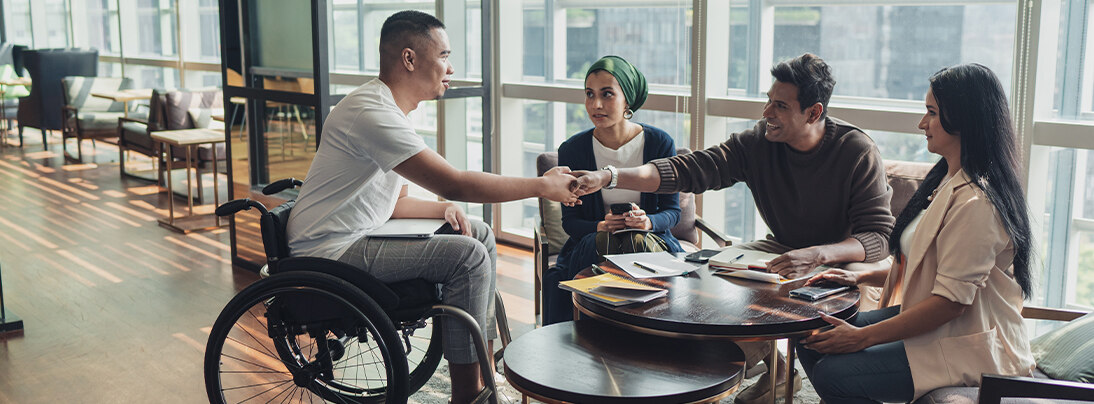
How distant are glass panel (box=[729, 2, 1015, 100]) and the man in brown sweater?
1030mm

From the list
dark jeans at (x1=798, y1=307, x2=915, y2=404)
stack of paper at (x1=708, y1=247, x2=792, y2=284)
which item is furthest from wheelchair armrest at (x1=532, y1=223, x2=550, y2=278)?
dark jeans at (x1=798, y1=307, x2=915, y2=404)

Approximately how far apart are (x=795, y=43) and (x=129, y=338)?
3.02m

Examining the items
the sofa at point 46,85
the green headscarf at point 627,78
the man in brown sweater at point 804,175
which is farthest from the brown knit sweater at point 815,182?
the sofa at point 46,85

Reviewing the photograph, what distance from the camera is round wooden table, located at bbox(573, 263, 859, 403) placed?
2.01 m

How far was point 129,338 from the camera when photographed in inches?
143

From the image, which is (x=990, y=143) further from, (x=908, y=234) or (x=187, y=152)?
(x=187, y=152)

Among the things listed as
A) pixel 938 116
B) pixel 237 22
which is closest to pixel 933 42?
pixel 938 116

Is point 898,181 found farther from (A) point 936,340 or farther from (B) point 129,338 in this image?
(B) point 129,338

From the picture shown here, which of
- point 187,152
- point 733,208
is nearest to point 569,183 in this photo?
point 733,208

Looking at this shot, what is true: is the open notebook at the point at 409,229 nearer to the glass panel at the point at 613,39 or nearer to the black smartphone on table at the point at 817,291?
the black smartphone on table at the point at 817,291

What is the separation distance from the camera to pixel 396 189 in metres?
2.64

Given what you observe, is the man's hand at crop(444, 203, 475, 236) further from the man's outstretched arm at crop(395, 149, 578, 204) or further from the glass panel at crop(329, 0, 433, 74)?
the glass panel at crop(329, 0, 433, 74)

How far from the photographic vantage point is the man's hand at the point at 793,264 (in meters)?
2.42

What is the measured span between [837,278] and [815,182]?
1.46ft
